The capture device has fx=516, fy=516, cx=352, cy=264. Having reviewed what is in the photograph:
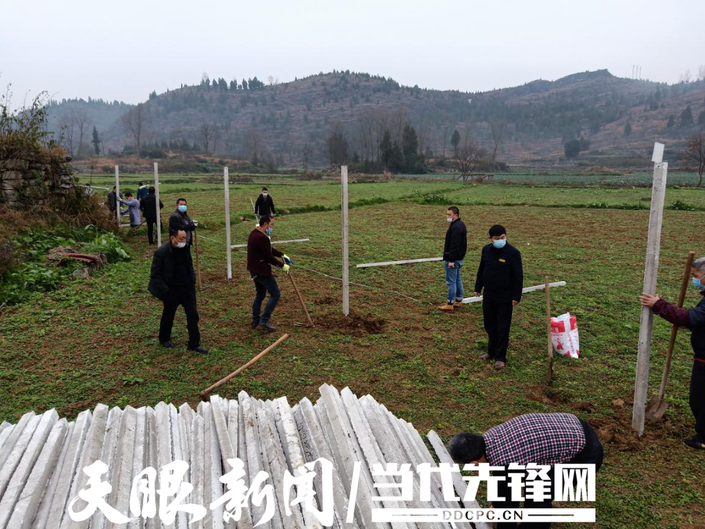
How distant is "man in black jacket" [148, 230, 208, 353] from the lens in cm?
759

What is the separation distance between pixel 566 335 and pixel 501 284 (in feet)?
4.57

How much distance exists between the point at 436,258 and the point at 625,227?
11.1 metres

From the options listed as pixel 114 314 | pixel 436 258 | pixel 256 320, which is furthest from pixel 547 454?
pixel 436 258

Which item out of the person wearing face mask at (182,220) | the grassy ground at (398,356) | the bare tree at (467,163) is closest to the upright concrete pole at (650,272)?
the grassy ground at (398,356)

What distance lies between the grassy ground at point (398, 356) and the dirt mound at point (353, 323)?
34 mm

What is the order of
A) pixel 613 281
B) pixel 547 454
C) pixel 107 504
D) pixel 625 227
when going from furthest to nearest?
1. pixel 625 227
2. pixel 613 281
3. pixel 547 454
4. pixel 107 504

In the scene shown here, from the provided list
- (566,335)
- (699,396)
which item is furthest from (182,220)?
(699,396)

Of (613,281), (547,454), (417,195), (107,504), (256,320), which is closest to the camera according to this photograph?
(107,504)

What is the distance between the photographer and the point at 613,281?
1226cm

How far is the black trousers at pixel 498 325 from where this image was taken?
738 centimetres

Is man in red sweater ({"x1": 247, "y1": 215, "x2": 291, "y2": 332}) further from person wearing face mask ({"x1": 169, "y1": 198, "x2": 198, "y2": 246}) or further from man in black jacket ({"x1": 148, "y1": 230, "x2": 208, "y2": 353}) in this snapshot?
person wearing face mask ({"x1": 169, "y1": 198, "x2": 198, "y2": 246})

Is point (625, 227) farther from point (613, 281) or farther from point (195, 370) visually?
point (195, 370)

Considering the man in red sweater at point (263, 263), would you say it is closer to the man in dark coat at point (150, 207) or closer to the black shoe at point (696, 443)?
the black shoe at point (696, 443)

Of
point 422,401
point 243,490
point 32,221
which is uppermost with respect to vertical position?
point 32,221
